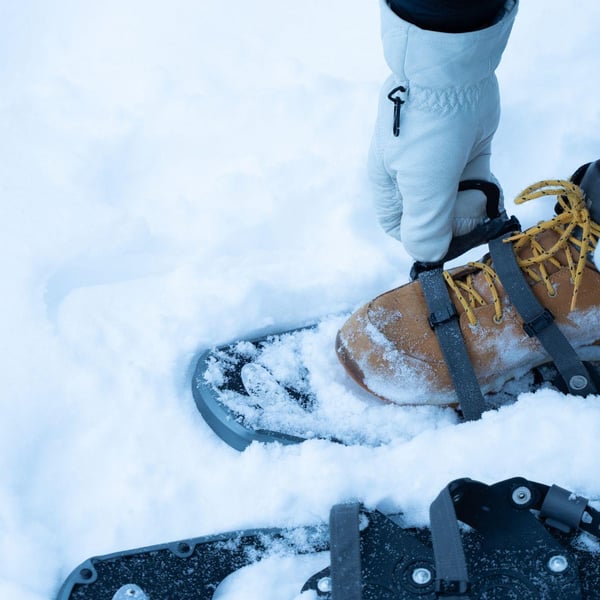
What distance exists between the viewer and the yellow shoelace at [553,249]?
1.27 m

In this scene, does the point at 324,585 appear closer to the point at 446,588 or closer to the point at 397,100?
the point at 446,588

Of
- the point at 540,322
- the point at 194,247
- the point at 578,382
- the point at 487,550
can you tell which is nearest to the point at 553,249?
the point at 540,322

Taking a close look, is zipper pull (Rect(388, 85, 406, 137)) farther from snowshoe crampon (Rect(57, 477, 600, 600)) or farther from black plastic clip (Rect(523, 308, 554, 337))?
snowshoe crampon (Rect(57, 477, 600, 600))

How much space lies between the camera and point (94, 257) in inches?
67.9

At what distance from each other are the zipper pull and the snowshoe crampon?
60 cm

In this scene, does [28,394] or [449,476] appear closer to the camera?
[449,476]

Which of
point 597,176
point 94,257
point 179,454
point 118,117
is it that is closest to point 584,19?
point 597,176

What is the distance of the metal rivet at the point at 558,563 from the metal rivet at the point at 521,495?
0.28 ft

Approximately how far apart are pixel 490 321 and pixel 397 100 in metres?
0.42

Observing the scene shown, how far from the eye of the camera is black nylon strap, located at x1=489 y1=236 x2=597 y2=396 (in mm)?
1270

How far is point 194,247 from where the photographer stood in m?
1.75

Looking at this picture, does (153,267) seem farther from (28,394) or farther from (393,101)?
(393,101)

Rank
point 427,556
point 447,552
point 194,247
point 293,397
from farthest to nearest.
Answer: point 194,247, point 293,397, point 427,556, point 447,552

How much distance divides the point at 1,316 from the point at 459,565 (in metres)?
1.10
